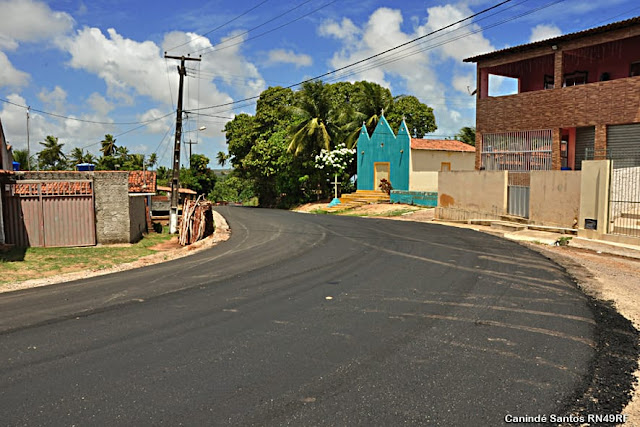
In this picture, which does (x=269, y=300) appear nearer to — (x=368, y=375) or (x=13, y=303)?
(x=368, y=375)

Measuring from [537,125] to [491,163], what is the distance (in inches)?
112

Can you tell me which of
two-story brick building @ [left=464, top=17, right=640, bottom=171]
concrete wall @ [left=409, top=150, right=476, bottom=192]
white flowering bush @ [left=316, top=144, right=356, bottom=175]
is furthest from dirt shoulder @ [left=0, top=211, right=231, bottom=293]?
white flowering bush @ [left=316, top=144, right=356, bottom=175]

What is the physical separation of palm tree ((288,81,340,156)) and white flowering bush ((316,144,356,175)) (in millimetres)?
1032

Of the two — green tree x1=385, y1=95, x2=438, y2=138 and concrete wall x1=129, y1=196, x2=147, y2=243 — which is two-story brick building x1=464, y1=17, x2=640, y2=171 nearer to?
concrete wall x1=129, y1=196, x2=147, y2=243

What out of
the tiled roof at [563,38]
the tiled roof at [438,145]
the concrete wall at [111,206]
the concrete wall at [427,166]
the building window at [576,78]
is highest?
the tiled roof at [563,38]

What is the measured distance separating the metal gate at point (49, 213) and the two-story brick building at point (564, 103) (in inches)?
737

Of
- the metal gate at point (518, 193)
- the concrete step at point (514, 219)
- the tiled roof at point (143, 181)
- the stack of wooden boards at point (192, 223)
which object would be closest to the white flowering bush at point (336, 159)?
the tiled roof at point (143, 181)

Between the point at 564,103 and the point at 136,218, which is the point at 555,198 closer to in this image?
the point at 564,103

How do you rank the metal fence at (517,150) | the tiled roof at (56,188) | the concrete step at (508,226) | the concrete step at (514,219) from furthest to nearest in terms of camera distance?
the metal fence at (517,150)
the concrete step at (514,219)
the concrete step at (508,226)
the tiled roof at (56,188)

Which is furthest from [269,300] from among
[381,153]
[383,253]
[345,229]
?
[381,153]

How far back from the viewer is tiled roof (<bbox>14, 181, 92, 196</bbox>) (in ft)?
52.9

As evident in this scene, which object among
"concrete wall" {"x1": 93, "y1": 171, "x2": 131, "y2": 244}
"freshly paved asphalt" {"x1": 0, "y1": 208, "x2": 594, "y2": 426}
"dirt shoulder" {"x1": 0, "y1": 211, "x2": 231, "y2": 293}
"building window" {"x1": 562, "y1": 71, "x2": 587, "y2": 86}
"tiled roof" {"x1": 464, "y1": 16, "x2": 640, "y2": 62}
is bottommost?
"dirt shoulder" {"x1": 0, "y1": 211, "x2": 231, "y2": 293}

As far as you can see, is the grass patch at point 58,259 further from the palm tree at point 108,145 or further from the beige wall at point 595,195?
the palm tree at point 108,145

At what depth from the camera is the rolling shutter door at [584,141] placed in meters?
22.4
